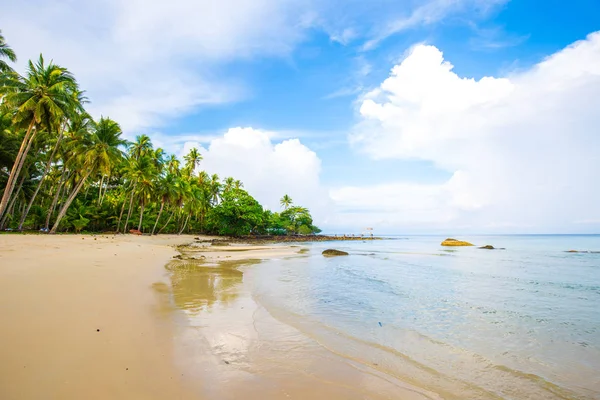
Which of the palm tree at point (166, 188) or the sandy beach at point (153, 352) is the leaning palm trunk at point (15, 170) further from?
the palm tree at point (166, 188)

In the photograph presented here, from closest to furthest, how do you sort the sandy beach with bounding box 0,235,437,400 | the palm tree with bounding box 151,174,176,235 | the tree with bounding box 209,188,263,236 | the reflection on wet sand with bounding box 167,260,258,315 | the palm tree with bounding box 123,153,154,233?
1. the sandy beach with bounding box 0,235,437,400
2. the reflection on wet sand with bounding box 167,260,258,315
3. the palm tree with bounding box 123,153,154,233
4. the palm tree with bounding box 151,174,176,235
5. the tree with bounding box 209,188,263,236

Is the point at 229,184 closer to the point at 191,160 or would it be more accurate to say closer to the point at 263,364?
the point at 191,160

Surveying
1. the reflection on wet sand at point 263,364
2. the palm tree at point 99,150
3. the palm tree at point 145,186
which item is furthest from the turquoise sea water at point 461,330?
the palm tree at point 145,186

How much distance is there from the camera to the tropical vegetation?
2138 centimetres

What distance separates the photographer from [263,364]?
383cm

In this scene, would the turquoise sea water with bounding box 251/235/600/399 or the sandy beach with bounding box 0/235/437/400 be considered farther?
the turquoise sea water with bounding box 251/235/600/399

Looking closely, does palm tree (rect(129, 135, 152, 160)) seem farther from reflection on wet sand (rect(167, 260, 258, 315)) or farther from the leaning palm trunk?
reflection on wet sand (rect(167, 260, 258, 315))

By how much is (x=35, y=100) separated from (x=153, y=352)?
26.3 meters

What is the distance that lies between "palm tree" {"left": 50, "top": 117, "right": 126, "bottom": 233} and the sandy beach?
25.0 meters

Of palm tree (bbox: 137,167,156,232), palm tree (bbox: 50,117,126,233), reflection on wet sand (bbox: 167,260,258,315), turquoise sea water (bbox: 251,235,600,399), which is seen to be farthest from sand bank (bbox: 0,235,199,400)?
palm tree (bbox: 137,167,156,232)

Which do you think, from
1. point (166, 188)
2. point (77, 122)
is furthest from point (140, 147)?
point (77, 122)

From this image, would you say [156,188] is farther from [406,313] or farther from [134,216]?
[406,313]

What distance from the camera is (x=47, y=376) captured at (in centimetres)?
288

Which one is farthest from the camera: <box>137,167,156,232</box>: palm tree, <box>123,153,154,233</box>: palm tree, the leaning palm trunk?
<box>137,167,156,232</box>: palm tree
